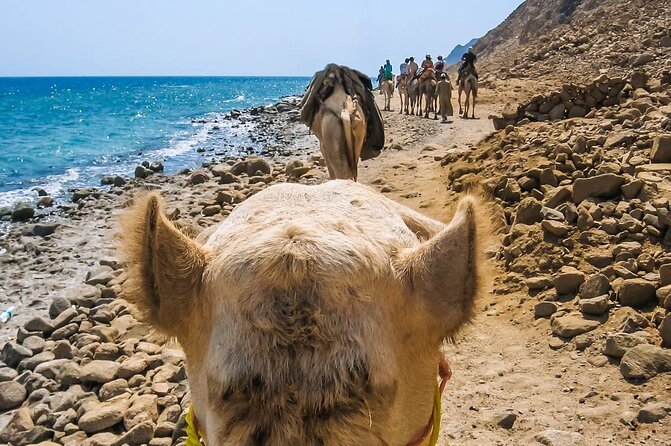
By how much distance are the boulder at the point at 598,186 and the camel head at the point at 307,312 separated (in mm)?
5699

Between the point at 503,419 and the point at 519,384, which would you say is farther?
the point at 519,384

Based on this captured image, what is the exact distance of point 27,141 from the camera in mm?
30547

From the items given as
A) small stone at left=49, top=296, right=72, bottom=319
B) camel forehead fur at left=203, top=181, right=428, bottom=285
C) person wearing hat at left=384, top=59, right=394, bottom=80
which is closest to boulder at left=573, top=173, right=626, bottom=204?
camel forehead fur at left=203, top=181, right=428, bottom=285

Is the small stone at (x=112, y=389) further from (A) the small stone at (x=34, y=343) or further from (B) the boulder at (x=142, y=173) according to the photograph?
(B) the boulder at (x=142, y=173)

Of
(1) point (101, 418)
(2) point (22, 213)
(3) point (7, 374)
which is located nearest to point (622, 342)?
(1) point (101, 418)

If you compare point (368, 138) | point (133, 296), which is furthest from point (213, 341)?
point (368, 138)

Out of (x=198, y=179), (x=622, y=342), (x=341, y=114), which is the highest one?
(x=341, y=114)

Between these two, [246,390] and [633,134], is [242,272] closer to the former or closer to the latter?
[246,390]

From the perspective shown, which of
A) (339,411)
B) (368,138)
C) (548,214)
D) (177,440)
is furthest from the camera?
(368,138)

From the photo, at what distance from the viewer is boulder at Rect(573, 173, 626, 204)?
22.7ft

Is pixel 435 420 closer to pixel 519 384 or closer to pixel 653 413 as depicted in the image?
pixel 653 413

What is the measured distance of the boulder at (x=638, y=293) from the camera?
16.9 feet

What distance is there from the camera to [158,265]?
1950 millimetres

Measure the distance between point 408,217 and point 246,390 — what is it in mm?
1510
